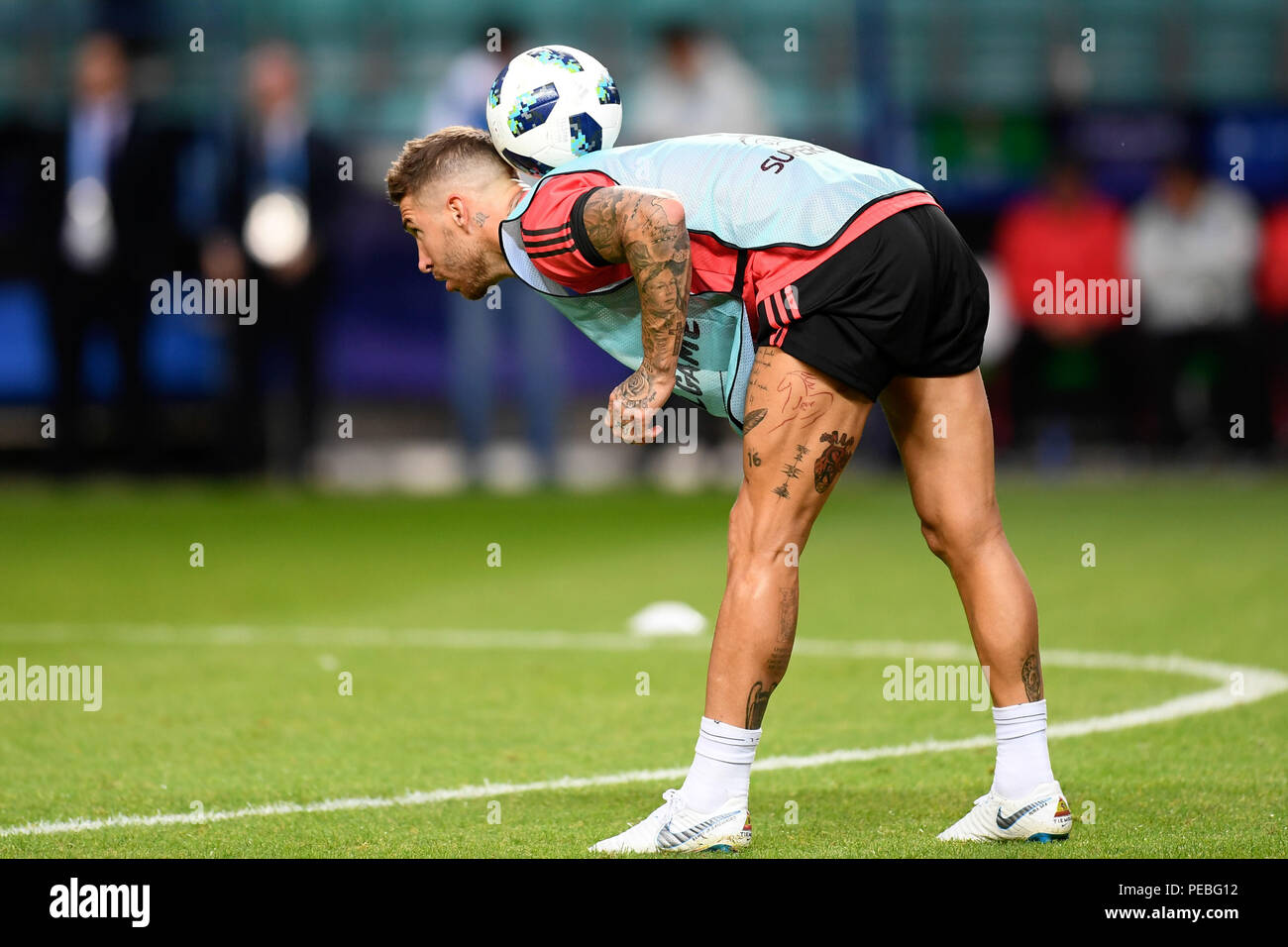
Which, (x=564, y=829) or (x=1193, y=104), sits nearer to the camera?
(x=564, y=829)

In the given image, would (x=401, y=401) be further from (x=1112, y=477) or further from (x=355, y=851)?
(x=355, y=851)

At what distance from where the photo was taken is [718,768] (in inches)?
186

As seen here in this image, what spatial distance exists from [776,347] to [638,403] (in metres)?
0.38

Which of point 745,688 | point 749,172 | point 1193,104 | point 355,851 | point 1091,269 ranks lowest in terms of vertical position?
point 355,851

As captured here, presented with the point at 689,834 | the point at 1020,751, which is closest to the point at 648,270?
the point at 689,834

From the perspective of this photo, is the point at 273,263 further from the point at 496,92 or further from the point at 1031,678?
the point at 1031,678

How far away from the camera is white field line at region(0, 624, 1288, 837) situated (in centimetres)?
526

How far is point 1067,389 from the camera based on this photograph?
18328mm

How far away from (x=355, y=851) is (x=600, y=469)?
14.0 meters

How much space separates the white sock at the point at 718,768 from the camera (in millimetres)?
4727

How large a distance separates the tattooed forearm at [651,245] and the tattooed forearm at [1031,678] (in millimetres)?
1187

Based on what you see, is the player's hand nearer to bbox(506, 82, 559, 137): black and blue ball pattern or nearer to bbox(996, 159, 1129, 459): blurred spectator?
bbox(506, 82, 559, 137): black and blue ball pattern

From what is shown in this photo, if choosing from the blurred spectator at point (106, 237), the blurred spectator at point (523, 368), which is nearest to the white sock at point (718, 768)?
the blurred spectator at point (523, 368)
